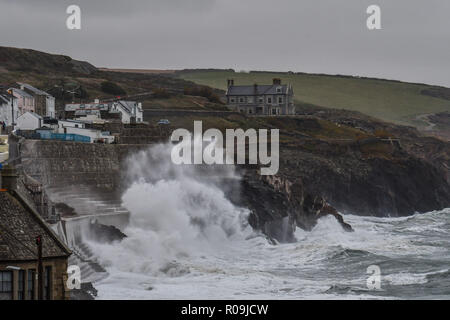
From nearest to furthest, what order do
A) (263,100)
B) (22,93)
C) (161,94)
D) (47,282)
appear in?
1. (47,282)
2. (22,93)
3. (161,94)
4. (263,100)

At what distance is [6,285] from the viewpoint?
28.3 meters

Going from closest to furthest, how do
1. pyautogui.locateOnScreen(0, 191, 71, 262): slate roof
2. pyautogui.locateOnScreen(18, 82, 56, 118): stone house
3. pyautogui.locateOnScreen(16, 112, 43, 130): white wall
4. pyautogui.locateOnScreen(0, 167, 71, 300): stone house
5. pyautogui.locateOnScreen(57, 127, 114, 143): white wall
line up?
pyautogui.locateOnScreen(0, 167, 71, 300): stone house < pyautogui.locateOnScreen(0, 191, 71, 262): slate roof < pyautogui.locateOnScreen(57, 127, 114, 143): white wall < pyautogui.locateOnScreen(16, 112, 43, 130): white wall < pyautogui.locateOnScreen(18, 82, 56, 118): stone house

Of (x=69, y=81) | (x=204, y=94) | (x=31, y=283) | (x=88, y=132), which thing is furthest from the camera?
(x=204, y=94)

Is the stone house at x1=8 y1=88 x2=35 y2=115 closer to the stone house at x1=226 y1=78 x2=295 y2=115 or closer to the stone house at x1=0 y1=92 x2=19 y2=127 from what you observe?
the stone house at x1=0 y1=92 x2=19 y2=127

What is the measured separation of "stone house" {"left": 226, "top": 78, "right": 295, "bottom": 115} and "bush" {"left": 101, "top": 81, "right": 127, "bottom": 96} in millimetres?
17936

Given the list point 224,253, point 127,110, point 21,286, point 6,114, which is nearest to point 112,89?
point 127,110

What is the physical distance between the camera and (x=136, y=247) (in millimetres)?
51594

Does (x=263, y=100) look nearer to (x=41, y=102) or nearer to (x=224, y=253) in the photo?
(x=41, y=102)

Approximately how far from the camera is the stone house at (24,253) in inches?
1116

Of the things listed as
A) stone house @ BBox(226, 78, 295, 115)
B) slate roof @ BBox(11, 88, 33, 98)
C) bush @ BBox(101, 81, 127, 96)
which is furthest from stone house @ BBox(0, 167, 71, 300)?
stone house @ BBox(226, 78, 295, 115)

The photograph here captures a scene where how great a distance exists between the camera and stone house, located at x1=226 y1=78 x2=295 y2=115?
133 metres

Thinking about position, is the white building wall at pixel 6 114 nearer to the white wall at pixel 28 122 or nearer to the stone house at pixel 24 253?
the white wall at pixel 28 122

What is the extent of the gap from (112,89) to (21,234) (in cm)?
9145

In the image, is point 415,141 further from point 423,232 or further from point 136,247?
point 136,247
